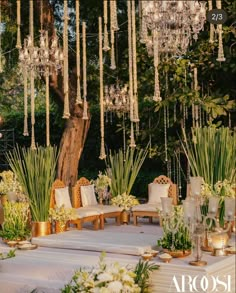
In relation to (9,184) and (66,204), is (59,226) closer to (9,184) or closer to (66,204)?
(66,204)

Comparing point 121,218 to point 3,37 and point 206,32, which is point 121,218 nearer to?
point 206,32

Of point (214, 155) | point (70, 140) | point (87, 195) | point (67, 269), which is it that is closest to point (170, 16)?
point (214, 155)

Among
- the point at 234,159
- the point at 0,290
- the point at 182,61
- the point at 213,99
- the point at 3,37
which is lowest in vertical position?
the point at 0,290

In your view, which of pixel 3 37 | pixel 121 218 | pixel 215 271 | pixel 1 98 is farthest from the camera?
pixel 1 98

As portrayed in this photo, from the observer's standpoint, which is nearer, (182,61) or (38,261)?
(38,261)

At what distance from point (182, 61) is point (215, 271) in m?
4.52

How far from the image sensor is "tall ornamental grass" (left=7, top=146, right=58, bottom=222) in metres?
7.09

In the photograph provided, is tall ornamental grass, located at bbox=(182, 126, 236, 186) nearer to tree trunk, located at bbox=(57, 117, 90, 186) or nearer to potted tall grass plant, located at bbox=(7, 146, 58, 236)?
potted tall grass plant, located at bbox=(7, 146, 58, 236)

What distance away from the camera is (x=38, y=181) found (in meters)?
7.18

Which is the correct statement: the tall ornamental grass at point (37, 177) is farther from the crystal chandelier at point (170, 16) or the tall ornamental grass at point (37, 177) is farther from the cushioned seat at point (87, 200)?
the crystal chandelier at point (170, 16)

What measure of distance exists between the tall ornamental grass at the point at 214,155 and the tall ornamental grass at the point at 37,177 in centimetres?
175

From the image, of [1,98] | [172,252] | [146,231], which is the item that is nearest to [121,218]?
[146,231]

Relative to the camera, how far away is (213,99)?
8.91 metres

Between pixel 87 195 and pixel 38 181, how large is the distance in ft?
5.16
